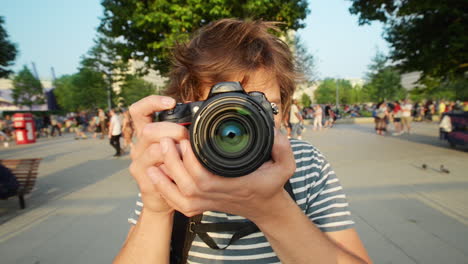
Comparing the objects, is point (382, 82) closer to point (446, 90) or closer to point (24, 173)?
point (446, 90)

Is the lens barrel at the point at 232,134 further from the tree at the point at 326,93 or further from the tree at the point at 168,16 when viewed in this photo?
the tree at the point at 326,93

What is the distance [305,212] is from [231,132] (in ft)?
2.03

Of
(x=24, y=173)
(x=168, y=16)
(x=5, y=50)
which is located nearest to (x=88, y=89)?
(x=5, y=50)

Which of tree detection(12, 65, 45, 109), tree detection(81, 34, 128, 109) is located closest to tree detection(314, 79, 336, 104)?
tree detection(81, 34, 128, 109)

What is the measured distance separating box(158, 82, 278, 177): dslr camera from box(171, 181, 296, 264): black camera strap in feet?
1.25

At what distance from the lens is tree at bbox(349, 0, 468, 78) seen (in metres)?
7.83

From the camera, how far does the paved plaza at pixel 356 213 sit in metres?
Answer: 3.39

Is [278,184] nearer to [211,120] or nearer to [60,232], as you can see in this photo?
[211,120]

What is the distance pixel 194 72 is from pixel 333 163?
7320 mm

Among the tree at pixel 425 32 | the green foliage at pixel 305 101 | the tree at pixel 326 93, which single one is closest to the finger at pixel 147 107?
the tree at pixel 425 32

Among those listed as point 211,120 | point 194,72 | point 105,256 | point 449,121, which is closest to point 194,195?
point 211,120

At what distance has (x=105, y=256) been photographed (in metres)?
3.38

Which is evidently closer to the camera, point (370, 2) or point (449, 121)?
point (449, 121)

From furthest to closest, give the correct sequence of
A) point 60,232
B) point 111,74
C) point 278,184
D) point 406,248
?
1. point 111,74
2. point 60,232
3. point 406,248
4. point 278,184
